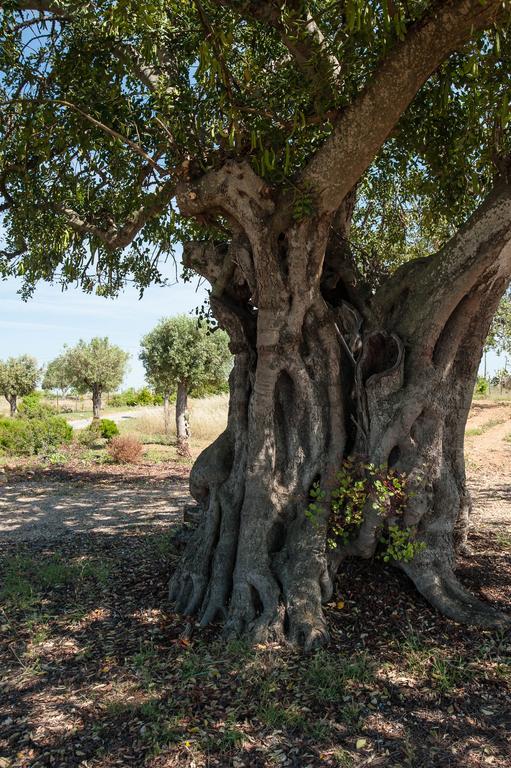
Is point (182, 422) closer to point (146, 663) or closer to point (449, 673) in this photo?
point (146, 663)

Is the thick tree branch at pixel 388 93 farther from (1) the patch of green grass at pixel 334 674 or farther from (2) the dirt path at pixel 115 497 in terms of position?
(2) the dirt path at pixel 115 497

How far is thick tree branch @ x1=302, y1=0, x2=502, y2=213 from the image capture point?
13.6 feet

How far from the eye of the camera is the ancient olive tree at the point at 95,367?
3609cm

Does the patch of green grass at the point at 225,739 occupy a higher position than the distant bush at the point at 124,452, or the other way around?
the distant bush at the point at 124,452

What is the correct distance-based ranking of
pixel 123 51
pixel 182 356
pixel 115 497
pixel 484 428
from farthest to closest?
pixel 484 428 → pixel 182 356 → pixel 115 497 → pixel 123 51

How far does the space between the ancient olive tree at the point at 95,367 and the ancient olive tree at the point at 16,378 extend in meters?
11.2

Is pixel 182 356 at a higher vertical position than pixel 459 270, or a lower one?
higher

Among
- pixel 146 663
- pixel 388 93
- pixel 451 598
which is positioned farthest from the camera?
pixel 451 598

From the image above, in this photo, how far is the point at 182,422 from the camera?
20.2m

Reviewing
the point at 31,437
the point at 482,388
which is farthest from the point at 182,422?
the point at 482,388

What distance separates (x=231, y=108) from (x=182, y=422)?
53.2ft

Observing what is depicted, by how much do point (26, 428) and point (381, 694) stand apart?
16.9 m

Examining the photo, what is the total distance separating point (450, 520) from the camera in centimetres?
516

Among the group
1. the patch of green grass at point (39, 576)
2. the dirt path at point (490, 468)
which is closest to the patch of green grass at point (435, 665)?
the patch of green grass at point (39, 576)
